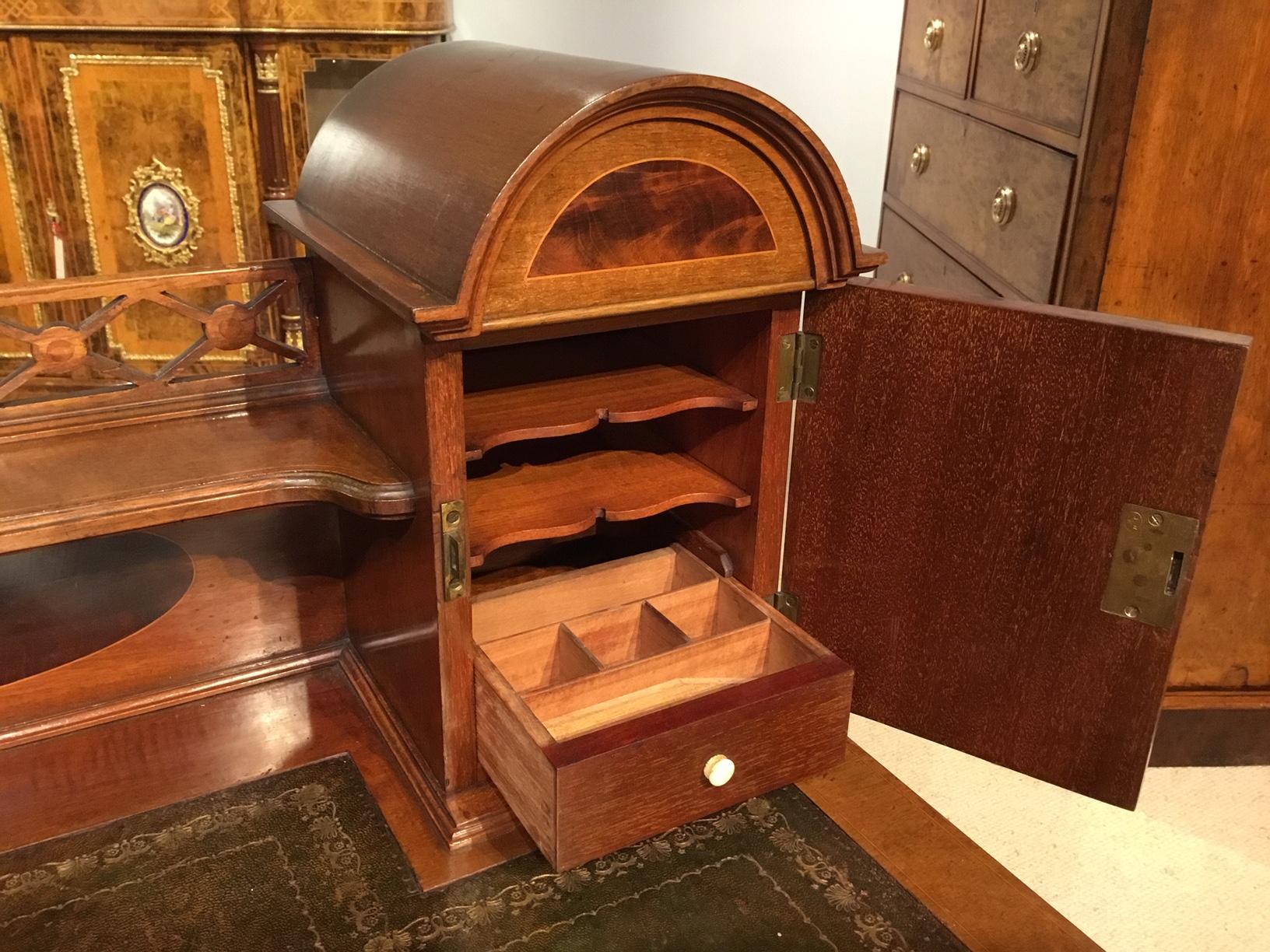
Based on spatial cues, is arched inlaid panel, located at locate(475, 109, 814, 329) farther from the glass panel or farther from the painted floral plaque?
the painted floral plaque

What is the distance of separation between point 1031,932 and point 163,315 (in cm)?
278

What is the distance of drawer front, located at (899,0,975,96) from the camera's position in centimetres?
219

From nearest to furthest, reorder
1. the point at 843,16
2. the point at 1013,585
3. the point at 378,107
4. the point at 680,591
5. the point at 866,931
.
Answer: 1. the point at 866,931
2. the point at 1013,585
3. the point at 378,107
4. the point at 680,591
5. the point at 843,16

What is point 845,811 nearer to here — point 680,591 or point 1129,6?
point 680,591

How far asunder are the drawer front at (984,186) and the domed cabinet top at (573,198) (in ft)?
1.93

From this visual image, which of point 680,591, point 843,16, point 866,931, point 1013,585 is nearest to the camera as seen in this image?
point 866,931

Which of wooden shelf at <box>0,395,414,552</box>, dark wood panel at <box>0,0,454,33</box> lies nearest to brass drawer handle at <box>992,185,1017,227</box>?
wooden shelf at <box>0,395,414,552</box>

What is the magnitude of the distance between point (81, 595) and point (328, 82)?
75.4 inches

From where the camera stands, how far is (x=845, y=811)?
140cm

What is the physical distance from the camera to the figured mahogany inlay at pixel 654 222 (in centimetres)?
116

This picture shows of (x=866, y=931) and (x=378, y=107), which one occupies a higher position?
(x=378, y=107)

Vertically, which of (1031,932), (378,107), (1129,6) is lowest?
(1031,932)

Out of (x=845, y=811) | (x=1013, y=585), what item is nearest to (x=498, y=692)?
(x=845, y=811)

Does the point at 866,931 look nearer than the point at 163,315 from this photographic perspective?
Yes
